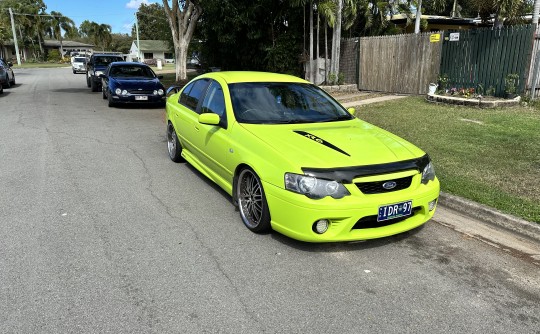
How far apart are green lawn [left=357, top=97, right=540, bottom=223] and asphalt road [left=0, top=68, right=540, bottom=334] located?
1144 millimetres

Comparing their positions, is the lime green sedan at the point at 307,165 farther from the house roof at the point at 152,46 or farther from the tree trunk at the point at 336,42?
the house roof at the point at 152,46

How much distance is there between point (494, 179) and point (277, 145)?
3354 millimetres

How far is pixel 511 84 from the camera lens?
1142 cm

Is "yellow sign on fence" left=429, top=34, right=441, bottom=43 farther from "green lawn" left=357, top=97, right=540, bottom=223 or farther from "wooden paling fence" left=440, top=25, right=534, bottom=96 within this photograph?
"green lawn" left=357, top=97, right=540, bottom=223

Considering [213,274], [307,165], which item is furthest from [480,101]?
[213,274]

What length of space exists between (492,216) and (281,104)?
8.67 feet

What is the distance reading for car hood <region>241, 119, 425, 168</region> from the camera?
145 inches

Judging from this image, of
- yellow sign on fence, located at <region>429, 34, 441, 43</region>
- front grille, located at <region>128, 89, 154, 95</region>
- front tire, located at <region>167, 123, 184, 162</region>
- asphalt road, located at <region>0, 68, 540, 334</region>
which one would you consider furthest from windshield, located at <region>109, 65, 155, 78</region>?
yellow sign on fence, located at <region>429, 34, 441, 43</region>

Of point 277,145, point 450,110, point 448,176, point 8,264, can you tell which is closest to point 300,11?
point 450,110

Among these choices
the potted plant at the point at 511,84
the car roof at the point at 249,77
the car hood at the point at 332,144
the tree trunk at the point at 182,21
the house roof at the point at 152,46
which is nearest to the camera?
the car hood at the point at 332,144

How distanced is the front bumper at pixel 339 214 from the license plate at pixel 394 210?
0.04 metres

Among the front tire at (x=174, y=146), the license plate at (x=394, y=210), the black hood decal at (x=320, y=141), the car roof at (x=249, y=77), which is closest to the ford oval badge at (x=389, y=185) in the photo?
the license plate at (x=394, y=210)

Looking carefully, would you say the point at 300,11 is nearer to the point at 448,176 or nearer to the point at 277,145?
the point at 448,176

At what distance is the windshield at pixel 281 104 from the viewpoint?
4734 millimetres
